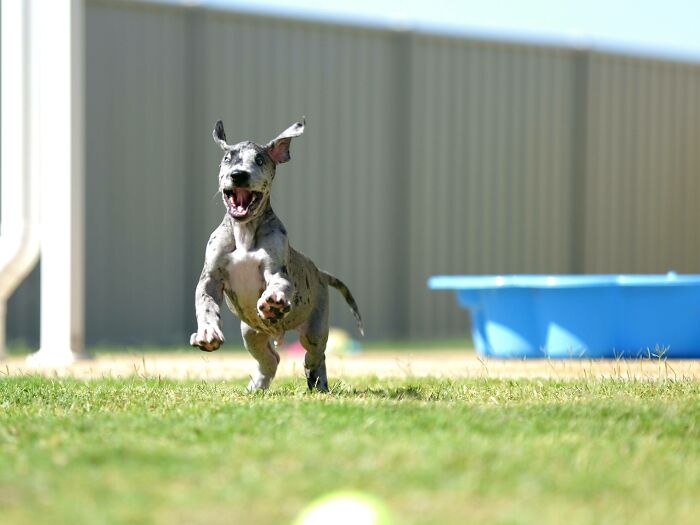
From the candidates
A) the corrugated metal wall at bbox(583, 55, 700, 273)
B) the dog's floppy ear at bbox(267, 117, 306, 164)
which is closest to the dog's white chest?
the dog's floppy ear at bbox(267, 117, 306, 164)

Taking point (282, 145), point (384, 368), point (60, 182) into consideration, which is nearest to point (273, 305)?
point (282, 145)

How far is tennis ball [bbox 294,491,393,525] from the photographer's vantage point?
2996 mm

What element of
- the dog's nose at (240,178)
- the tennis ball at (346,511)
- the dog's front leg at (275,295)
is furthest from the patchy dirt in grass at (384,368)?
the tennis ball at (346,511)

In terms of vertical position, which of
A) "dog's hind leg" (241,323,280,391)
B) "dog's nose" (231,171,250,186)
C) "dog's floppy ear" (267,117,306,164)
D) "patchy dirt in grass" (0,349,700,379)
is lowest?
"patchy dirt in grass" (0,349,700,379)

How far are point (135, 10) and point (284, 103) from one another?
2.08m

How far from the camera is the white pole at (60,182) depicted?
31.5 ft

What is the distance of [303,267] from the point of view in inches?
232

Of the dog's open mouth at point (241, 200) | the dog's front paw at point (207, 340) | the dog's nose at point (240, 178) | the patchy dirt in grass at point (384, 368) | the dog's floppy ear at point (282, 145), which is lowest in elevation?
the patchy dirt in grass at point (384, 368)

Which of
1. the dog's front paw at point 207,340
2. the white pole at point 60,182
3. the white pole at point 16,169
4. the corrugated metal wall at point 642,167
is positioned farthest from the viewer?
the corrugated metal wall at point 642,167

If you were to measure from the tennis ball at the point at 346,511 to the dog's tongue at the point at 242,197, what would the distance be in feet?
8.12

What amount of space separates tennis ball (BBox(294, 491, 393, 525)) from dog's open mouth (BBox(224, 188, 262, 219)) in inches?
96.0

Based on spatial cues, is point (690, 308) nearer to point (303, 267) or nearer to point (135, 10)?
point (303, 267)

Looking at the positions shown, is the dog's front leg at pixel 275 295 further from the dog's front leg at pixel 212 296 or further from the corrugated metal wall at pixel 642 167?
the corrugated metal wall at pixel 642 167

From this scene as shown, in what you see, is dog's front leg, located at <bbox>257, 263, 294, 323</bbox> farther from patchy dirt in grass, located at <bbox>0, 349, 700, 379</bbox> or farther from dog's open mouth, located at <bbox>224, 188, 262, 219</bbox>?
patchy dirt in grass, located at <bbox>0, 349, 700, 379</bbox>
